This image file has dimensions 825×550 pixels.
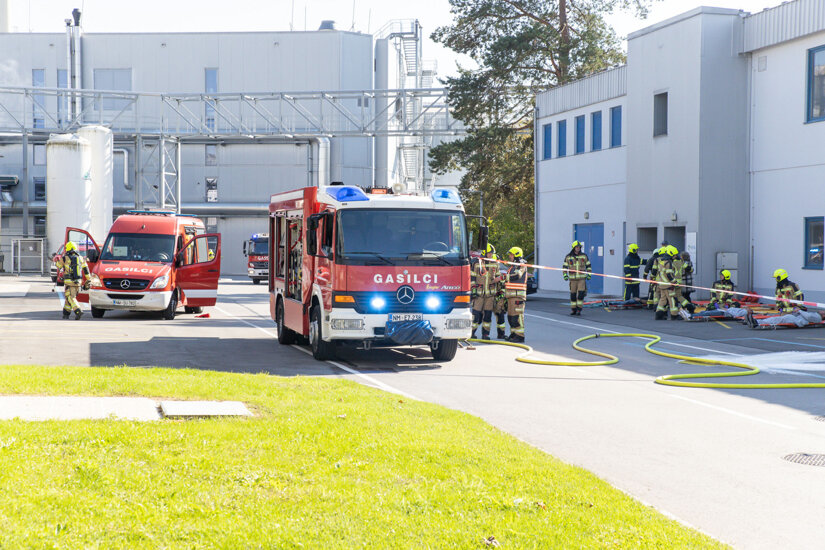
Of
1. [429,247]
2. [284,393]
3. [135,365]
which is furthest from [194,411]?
[429,247]

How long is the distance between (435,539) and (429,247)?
9310 mm

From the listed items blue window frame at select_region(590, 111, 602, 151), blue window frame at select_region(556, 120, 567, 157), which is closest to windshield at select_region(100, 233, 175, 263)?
blue window frame at select_region(590, 111, 602, 151)

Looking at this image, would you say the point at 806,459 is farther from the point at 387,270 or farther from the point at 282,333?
the point at 282,333

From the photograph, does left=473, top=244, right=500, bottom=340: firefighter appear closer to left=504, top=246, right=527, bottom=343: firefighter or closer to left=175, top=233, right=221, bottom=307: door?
left=504, top=246, right=527, bottom=343: firefighter

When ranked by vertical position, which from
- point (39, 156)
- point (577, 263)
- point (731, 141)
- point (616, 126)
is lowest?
point (577, 263)

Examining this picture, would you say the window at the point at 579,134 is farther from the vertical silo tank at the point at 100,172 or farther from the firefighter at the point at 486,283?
the vertical silo tank at the point at 100,172

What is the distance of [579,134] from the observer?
3588cm

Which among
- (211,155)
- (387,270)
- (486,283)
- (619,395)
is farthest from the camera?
(211,155)

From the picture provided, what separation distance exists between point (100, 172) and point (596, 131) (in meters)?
25.1

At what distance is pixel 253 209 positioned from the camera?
57906 mm

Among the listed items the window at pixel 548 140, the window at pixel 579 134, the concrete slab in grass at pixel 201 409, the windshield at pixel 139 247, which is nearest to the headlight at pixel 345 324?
the concrete slab in grass at pixel 201 409

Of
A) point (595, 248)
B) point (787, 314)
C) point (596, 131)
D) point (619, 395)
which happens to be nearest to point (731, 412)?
point (619, 395)

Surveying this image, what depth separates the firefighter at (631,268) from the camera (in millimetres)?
27347

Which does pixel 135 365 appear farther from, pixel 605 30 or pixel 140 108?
pixel 140 108
